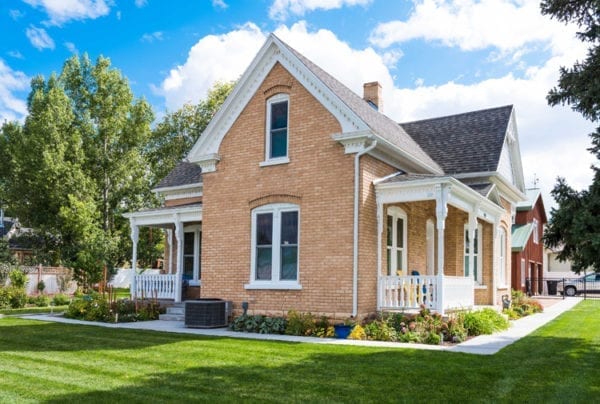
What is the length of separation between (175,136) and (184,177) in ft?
65.0

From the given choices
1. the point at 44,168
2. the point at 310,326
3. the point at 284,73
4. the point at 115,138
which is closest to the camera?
the point at 310,326

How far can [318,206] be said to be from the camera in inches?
555

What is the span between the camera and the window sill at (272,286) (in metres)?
14.2

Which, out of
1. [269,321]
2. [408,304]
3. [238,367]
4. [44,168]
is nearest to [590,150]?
[408,304]

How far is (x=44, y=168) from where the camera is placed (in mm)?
33344

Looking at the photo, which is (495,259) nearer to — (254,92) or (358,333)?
(358,333)

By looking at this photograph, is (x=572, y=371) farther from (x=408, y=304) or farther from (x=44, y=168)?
(x=44, y=168)

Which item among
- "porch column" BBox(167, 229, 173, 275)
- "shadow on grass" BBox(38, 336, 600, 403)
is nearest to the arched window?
"shadow on grass" BBox(38, 336, 600, 403)

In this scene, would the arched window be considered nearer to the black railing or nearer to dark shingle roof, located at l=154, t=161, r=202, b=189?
dark shingle roof, located at l=154, t=161, r=202, b=189

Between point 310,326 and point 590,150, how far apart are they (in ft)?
23.4

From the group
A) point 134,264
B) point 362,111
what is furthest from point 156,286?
point 362,111

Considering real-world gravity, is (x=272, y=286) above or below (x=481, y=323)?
above

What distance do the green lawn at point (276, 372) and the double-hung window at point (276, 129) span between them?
17.7 ft

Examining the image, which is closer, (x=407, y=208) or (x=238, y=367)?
(x=238, y=367)
